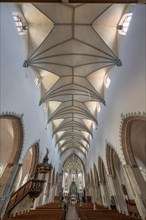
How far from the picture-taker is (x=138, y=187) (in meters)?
7.98

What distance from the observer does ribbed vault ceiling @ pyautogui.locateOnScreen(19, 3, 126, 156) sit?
29.7 feet

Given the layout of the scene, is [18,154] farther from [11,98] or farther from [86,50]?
[86,50]

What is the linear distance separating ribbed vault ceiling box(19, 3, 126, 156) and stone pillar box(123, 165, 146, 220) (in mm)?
6551

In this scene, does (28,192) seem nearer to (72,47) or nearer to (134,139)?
(134,139)

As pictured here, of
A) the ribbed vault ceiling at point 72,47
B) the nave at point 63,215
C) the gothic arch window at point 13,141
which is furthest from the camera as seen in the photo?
the ribbed vault ceiling at point 72,47

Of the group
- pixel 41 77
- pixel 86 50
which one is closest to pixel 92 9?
pixel 86 50

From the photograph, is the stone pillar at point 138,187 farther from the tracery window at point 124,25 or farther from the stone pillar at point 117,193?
the tracery window at point 124,25

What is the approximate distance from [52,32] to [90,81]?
211 inches

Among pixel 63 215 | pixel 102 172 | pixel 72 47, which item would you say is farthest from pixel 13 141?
pixel 102 172

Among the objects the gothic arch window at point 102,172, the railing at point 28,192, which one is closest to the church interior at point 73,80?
the railing at point 28,192

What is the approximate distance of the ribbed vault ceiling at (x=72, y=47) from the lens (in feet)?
29.7

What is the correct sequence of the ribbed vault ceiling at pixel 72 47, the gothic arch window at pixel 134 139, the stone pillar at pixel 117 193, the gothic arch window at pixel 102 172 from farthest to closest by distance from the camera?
the gothic arch window at pixel 102 172
the stone pillar at pixel 117 193
the ribbed vault ceiling at pixel 72 47
the gothic arch window at pixel 134 139

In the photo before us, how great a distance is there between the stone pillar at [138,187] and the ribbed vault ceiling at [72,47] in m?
6.55

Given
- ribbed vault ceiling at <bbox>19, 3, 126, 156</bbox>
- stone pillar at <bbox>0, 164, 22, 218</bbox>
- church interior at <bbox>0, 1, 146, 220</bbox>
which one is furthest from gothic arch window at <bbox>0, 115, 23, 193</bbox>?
ribbed vault ceiling at <bbox>19, 3, 126, 156</bbox>
